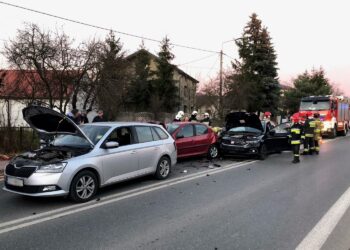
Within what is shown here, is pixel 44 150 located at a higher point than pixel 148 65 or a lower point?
lower

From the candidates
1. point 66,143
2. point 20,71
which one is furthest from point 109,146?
point 20,71

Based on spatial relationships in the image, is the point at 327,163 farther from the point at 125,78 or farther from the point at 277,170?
the point at 125,78

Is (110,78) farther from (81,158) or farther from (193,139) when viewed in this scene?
(81,158)

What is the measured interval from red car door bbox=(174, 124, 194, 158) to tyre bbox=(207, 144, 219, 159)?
1022 millimetres

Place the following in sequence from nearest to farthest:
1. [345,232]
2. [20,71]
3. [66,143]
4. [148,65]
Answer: [345,232], [66,143], [20,71], [148,65]

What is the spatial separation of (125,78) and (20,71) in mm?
6234

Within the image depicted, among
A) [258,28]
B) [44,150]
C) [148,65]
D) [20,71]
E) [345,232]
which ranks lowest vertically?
[345,232]

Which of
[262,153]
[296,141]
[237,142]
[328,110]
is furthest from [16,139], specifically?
[328,110]

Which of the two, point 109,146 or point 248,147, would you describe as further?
point 248,147

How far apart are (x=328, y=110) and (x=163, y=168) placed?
61.4ft

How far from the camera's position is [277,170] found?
11.1m

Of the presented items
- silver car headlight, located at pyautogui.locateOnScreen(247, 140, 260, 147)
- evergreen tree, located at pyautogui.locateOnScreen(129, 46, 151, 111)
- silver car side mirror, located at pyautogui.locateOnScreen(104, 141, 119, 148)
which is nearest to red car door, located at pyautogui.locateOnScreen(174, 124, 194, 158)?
silver car headlight, located at pyautogui.locateOnScreen(247, 140, 260, 147)

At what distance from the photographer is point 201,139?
510 inches

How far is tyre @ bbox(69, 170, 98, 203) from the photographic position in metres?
6.83
